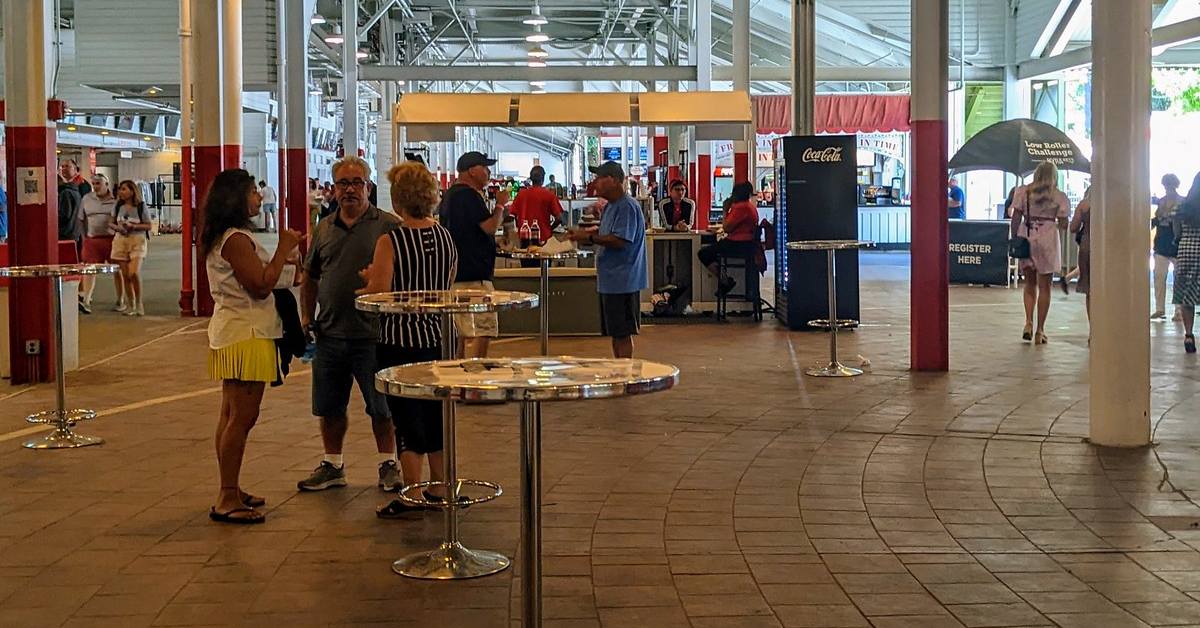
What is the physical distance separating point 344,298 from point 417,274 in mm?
447

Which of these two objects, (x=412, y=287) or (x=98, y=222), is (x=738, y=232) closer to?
(x=98, y=222)

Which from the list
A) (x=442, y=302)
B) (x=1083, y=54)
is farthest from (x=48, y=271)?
(x=1083, y=54)

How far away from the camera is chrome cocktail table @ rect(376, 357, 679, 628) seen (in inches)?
132

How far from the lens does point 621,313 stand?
8.96 meters

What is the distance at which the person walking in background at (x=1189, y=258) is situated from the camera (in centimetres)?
1182

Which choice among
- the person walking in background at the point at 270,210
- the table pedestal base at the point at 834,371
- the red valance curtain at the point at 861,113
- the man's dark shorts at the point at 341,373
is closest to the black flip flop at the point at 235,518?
the man's dark shorts at the point at 341,373

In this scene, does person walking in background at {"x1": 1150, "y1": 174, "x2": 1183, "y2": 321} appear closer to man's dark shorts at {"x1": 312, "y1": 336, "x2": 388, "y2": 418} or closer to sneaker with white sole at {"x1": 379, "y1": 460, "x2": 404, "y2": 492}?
sneaker with white sole at {"x1": 379, "y1": 460, "x2": 404, "y2": 492}

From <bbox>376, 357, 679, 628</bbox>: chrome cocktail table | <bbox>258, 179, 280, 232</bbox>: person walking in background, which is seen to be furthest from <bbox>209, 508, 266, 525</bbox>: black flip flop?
<bbox>258, 179, 280, 232</bbox>: person walking in background

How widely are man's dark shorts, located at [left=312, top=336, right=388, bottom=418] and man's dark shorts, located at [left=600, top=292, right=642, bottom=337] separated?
3.08 meters

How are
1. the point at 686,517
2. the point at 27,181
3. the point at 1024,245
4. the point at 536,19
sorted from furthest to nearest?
the point at 536,19 → the point at 1024,245 → the point at 27,181 → the point at 686,517

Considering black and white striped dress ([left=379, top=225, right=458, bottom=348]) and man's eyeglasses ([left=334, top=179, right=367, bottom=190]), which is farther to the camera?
man's eyeglasses ([left=334, top=179, right=367, bottom=190])

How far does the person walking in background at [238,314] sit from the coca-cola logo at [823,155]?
8.35 metres

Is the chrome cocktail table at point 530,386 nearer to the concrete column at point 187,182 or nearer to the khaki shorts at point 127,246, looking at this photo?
the concrete column at point 187,182

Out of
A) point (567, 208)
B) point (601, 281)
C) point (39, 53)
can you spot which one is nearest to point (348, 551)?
point (601, 281)
